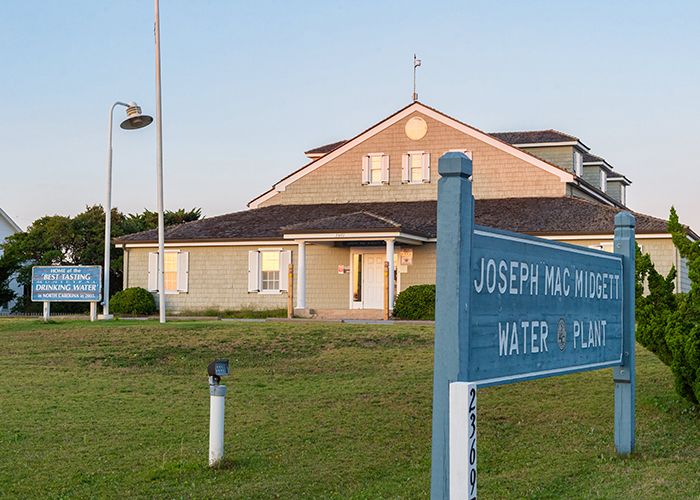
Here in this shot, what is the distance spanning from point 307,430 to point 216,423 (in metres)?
1.81

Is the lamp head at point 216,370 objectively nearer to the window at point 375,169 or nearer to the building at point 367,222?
the building at point 367,222

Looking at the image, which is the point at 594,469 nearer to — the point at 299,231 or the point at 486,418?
the point at 486,418

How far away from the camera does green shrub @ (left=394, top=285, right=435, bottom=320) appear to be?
22656 mm

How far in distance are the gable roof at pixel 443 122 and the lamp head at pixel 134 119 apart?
9.67 meters

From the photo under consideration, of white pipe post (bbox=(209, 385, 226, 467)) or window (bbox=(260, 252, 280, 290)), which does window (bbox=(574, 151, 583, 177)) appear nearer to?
window (bbox=(260, 252, 280, 290))

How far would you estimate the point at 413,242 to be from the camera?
2488 centimetres

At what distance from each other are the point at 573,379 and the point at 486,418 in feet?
8.37

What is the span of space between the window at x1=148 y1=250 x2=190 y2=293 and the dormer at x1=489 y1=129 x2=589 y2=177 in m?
13.7

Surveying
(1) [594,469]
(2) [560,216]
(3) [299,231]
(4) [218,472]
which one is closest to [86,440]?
(4) [218,472]

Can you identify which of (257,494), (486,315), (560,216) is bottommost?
(257,494)

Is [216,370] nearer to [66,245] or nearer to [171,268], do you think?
[171,268]

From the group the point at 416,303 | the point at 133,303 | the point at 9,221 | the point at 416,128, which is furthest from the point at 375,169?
the point at 9,221

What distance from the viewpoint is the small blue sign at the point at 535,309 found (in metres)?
4.13

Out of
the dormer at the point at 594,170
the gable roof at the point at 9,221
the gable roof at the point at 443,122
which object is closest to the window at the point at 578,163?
the dormer at the point at 594,170
